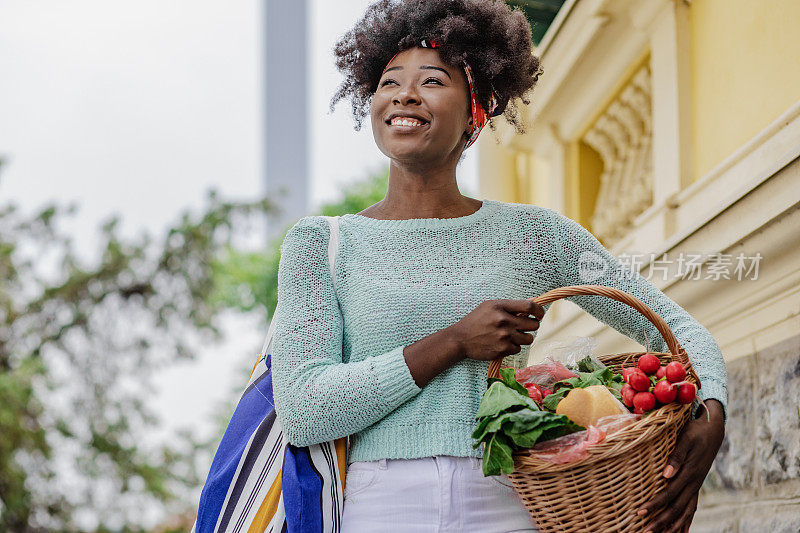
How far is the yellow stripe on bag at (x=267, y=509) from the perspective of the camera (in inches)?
82.9

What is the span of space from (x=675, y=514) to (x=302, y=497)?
2.45 ft

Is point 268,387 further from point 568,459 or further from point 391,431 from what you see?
point 568,459

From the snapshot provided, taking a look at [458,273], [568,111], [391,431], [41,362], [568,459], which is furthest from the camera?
[41,362]

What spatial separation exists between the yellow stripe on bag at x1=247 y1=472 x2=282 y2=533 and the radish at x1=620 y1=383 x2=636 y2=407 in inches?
30.3

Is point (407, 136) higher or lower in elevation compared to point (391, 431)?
higher

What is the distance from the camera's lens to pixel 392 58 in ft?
8.11

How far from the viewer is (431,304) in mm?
2154

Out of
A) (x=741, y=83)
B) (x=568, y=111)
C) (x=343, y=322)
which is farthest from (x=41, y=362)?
(x=343, y=322)

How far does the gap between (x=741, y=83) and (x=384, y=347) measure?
267 centimetres

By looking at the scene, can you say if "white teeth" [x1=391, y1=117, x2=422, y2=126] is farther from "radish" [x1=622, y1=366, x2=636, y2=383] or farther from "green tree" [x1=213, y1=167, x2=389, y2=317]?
"green tree" [x1=213, y1=167, x2=389, y2=317]

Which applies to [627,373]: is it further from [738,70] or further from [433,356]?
[738,70]

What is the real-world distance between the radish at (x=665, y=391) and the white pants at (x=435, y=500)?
1.23ft

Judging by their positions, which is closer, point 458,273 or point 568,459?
point 568,459

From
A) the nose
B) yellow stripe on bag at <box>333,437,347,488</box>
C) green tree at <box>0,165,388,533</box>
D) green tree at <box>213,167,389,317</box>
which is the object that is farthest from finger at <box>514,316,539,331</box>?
green tree at <box>213,167,389,317</box>
